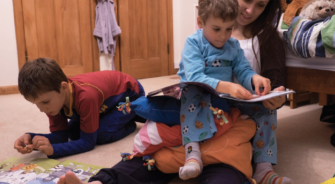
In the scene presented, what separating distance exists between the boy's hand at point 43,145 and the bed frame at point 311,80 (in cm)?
101

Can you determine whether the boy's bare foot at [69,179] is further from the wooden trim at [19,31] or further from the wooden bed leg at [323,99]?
the wooden trim at [19,31]

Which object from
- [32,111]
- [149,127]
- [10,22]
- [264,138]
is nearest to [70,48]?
[10,22]

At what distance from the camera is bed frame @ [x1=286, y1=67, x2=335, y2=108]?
1.19 meters

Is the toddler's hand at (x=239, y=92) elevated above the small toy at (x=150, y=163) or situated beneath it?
elevated above

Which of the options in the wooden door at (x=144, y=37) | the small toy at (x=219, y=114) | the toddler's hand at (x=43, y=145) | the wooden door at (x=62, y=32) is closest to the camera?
the small toy at (x=219, y=114)

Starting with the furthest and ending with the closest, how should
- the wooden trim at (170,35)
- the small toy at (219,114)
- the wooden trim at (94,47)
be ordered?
the wooden trim at (170,35) < the wooden trim at (94,47) < the small toy at (219,114)

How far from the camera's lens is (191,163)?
851mm

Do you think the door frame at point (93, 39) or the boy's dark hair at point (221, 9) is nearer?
the boy's dark hair at point (221, 9)

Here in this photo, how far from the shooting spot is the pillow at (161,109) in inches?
40.3

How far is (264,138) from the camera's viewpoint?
40.4 inches

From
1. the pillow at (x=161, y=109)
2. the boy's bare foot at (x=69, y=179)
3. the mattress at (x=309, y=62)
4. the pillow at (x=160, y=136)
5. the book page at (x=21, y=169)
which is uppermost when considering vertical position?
the mattress at (x=309, y=62)

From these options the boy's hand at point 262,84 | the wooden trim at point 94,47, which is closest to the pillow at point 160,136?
the boy's hand at point 262,84

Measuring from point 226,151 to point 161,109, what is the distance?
257mm

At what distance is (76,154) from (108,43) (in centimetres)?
193
